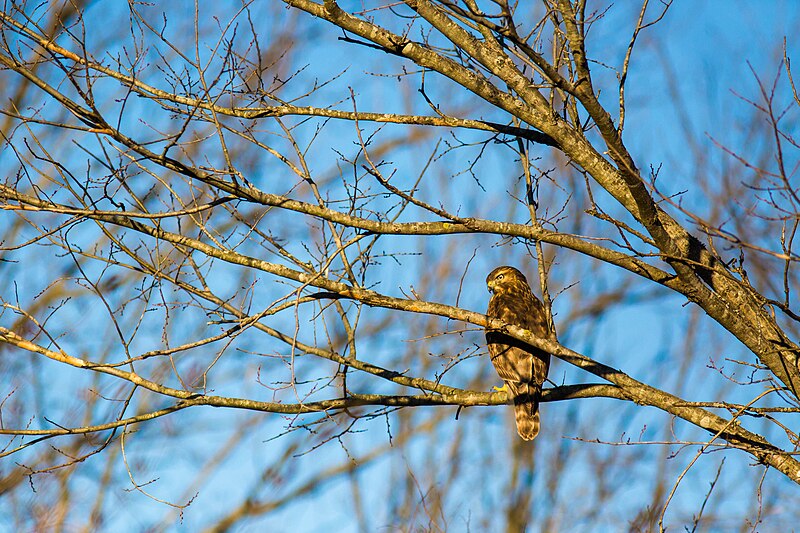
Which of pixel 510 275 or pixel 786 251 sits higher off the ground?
pixel 510 275

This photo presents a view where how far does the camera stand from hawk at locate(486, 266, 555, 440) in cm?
572

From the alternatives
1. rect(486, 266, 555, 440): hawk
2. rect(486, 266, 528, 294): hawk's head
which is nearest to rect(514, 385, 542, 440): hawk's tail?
rect(486, 266, 555, 440): hawk

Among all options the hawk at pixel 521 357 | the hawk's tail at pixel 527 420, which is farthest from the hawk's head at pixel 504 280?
the hawk's tail at pixel 527 420

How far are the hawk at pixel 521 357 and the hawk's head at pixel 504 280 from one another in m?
0.16

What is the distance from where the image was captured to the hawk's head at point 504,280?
21.4ft

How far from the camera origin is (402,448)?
1233cm

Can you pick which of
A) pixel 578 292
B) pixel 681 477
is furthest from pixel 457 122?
pixel 578 292

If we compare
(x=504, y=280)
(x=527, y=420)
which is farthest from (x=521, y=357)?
(x=504, y=280)

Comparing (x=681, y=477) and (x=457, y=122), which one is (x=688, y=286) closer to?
(x=681, y=477)

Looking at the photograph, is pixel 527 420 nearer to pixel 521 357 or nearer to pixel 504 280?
pixel 521 357

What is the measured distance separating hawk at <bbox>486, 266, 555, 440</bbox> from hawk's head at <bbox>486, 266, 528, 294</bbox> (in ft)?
0.52

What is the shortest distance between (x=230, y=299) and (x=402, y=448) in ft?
27.3

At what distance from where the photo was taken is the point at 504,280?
6.65m

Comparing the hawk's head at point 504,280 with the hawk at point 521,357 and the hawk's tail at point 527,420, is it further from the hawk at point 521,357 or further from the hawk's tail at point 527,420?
the hawk's tail at point 527,420
